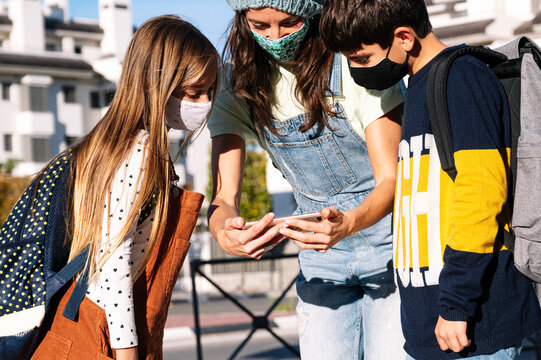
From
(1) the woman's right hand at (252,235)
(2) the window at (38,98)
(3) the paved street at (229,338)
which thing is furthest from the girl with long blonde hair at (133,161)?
(2) the window at (38,98)

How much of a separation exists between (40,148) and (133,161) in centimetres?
3795

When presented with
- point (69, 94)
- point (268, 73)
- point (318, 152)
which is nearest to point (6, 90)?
point (69, 94)

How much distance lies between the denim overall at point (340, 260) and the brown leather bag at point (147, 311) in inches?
17.4

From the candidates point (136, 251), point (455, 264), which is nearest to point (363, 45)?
point (455, 264)

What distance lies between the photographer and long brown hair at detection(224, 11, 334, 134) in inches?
98.3

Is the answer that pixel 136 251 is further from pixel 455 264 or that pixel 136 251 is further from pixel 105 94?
pixel 455 264

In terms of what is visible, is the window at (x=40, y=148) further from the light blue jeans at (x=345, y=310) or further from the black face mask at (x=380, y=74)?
the black face mask at (x=380, y=74)

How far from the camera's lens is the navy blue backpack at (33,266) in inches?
85.1

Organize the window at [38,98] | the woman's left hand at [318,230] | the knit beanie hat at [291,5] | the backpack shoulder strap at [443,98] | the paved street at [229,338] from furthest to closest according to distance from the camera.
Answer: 1. the window at [38,98]
2. the paved street at [229,338]
3. the knit beanie hat at [291,5]
4. the woman's left hand at [318,230]
5. the backpack shoulder strap at [443,98]

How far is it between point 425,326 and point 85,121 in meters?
40.3

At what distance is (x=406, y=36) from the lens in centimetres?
217

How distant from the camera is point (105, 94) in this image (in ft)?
9.09

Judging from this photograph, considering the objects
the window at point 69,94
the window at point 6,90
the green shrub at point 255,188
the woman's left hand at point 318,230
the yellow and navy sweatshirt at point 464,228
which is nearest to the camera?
the yellow and navy sweatshirt at point 464,228

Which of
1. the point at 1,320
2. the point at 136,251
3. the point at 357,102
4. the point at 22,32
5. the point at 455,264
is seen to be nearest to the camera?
the point at 455,264
